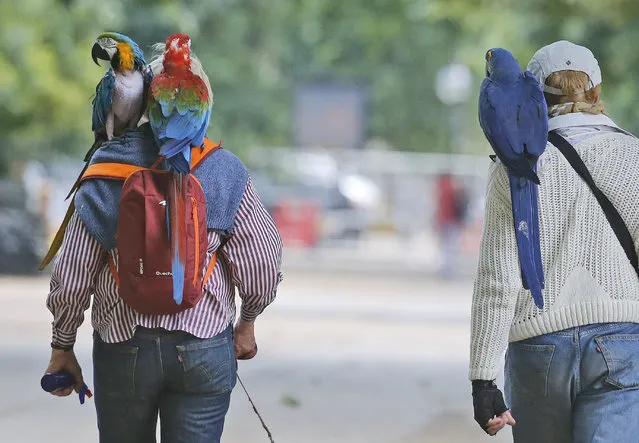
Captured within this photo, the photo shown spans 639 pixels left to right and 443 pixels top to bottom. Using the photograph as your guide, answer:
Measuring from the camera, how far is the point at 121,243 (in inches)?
131

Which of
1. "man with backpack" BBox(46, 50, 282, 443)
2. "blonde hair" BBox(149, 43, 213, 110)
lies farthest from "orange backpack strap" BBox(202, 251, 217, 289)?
"blonde hair" BBox(149, 43, 213, 110)

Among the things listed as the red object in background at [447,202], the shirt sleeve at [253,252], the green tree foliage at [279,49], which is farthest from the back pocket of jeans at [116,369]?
the red object in background at [447,202]

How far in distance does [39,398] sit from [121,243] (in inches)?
238

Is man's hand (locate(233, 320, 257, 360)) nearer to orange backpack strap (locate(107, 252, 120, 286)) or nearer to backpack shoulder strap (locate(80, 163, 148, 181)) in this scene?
orange backpack strap (locate(107, 252, 120, 286))

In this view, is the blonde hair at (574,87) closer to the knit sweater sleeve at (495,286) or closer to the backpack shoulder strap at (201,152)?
the knit sweater sleeve at (495,286)

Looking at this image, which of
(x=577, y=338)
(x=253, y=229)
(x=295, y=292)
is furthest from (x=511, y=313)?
(x=295, y=292)

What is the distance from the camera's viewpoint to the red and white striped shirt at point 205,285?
342 centimetres

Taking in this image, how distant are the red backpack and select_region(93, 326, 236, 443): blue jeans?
0.11 meters

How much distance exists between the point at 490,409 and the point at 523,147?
711 mm

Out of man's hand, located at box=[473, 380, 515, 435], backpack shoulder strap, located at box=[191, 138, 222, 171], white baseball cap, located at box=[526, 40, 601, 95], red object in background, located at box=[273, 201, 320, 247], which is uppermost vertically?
white baseball cap, located at box=[526, 40, 601, 95]

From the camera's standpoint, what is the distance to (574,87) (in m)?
3.60

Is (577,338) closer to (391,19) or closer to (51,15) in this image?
(51,15)

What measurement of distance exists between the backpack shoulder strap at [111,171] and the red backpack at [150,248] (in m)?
0.06

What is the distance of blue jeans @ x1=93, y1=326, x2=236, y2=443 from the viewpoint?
11.1 feet
